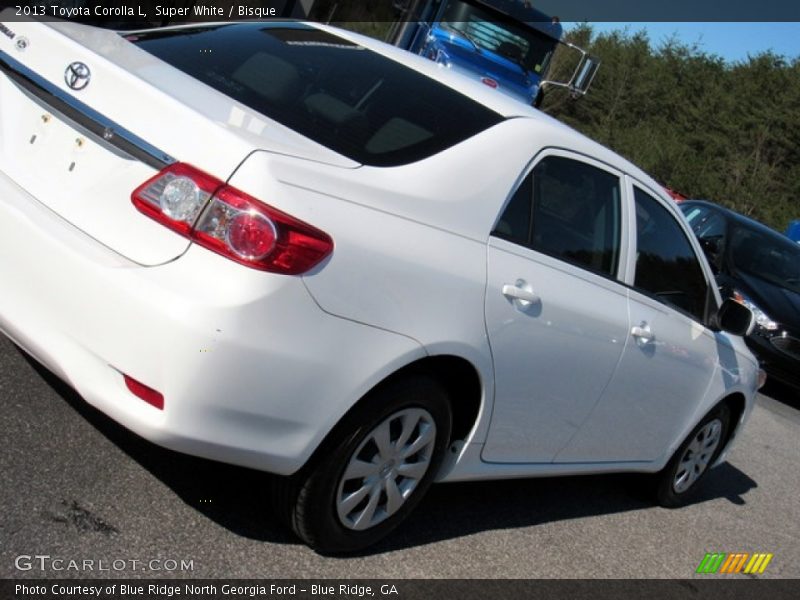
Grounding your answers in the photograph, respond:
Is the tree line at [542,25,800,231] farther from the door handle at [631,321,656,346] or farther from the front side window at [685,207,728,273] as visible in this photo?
the door handle at [631,321,656,346]

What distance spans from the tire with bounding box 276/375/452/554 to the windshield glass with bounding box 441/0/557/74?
10.5 m

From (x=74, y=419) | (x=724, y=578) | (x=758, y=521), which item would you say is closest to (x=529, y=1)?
(x=758, y=521)

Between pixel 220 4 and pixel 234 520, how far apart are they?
12.4 metres

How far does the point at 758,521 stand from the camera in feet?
19.6

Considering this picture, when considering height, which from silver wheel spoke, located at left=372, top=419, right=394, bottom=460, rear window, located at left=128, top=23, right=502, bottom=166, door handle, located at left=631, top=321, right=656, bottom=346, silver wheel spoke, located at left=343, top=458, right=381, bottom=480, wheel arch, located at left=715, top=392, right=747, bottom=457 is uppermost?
rear window, located at left=128, top=23, right=502, bottom=166

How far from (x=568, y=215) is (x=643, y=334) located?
26.8 inches

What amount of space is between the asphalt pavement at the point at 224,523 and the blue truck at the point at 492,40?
8776 millimetres

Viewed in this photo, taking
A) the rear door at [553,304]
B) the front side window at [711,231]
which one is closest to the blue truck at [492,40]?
the front side window at [711,231]

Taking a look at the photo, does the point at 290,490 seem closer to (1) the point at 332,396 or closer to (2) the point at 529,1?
(1) the point at 332,396

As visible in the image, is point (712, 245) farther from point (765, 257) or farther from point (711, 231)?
point (765, 257)

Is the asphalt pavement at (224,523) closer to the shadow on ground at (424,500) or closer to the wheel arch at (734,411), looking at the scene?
the shadow on ground at (424,500)

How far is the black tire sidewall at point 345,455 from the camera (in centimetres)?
327

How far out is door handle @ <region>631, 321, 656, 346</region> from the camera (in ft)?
14.3

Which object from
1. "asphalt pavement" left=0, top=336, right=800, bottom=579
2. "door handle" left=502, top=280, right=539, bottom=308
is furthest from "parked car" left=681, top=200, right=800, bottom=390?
"door handle" left=502, top=280, right=539, bottom=308
